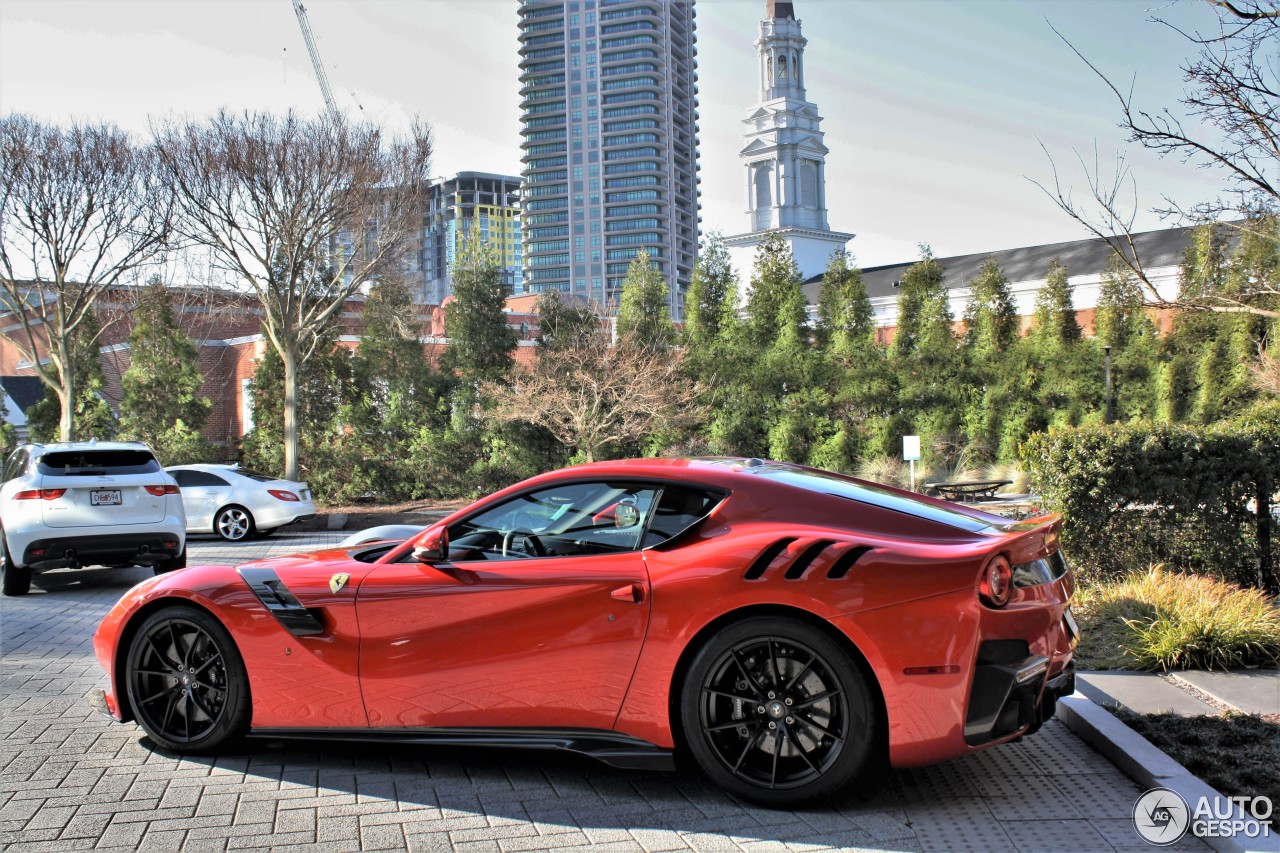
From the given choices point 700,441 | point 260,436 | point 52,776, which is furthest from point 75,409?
point 52,776

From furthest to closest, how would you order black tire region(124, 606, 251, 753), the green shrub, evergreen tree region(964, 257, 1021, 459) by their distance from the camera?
1. evergreen tree region(964, 257, 1021, 459)
2. the green shrub
3. black tire region(124, 606, 251, 753)

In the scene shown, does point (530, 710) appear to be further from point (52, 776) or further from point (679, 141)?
point (679, 141)

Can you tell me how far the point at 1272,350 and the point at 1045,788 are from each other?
25.7 m

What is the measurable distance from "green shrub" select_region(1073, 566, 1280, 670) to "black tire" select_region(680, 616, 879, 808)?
327 centimetres

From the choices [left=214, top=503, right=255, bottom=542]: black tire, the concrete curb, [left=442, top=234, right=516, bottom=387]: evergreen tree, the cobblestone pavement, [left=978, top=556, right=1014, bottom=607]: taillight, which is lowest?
[left=214, top=503, right=255, bottom=542]: black tire

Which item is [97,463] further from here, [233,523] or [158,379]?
[158,379]

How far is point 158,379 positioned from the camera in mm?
29125

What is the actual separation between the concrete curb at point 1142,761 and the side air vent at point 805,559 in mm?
1731

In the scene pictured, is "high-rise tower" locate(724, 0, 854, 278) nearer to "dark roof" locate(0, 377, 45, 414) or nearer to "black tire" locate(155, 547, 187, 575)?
"dark roof" locate(0, 377, 45, 414)

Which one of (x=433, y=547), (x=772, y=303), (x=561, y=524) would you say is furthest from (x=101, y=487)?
(x=772, y=303)

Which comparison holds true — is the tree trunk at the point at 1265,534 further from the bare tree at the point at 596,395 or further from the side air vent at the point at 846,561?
the bare tree at the point at 596,395

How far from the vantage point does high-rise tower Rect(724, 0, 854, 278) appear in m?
84.2

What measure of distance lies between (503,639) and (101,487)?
8.49 meters

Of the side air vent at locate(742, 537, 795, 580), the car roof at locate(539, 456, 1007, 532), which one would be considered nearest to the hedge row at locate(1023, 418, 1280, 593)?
the car roof at locate(539, 456, 1007, 532)
